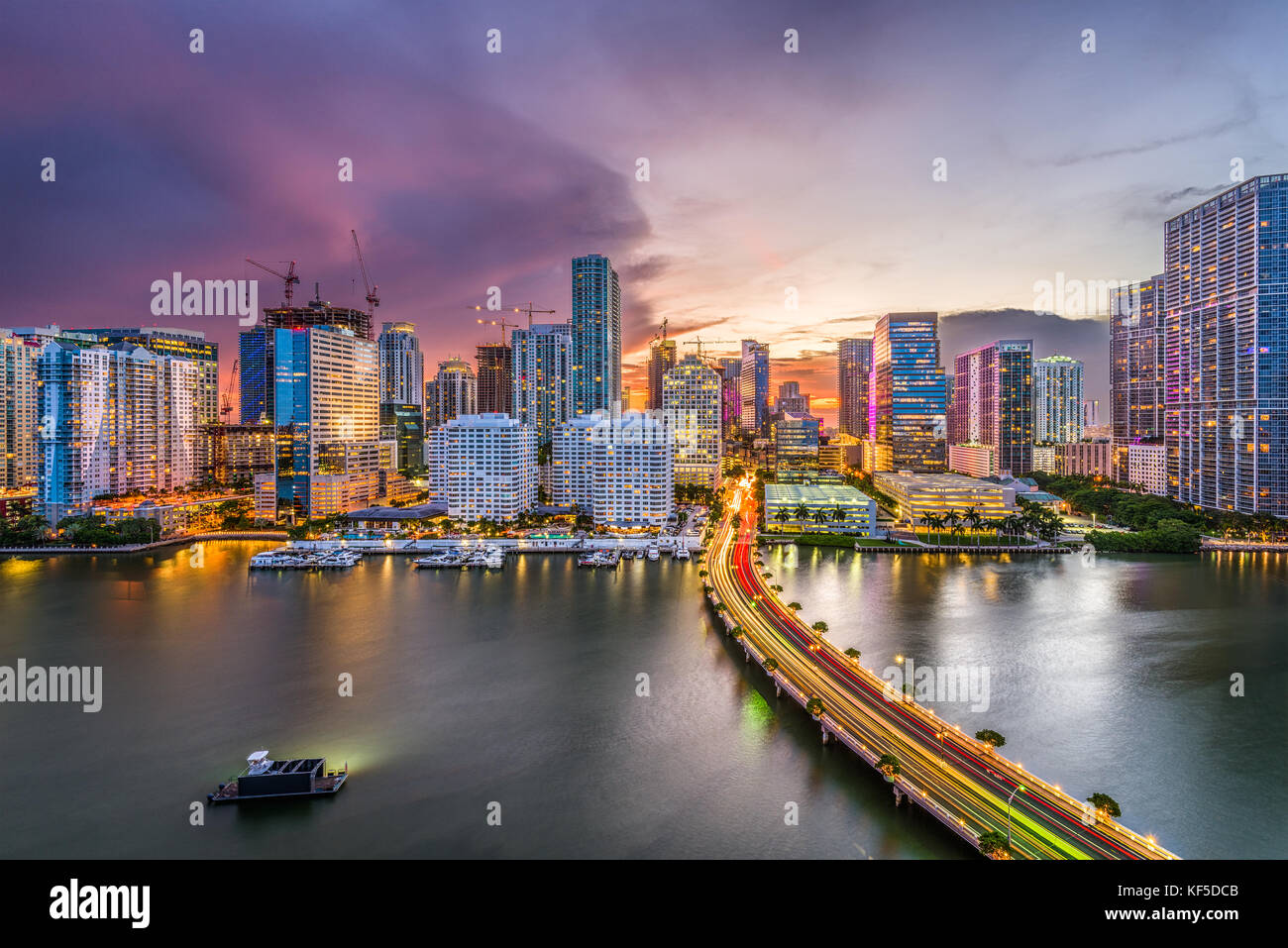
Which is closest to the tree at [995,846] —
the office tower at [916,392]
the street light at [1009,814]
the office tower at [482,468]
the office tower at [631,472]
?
the street light at [1009,814]

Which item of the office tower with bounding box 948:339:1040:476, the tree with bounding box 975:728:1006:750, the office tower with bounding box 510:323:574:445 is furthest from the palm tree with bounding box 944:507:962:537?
the office tower with bounding box 510:323:574:445

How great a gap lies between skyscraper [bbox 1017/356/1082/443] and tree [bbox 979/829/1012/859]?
72191 mm

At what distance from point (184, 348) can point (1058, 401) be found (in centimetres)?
8495

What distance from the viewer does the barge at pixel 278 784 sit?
30.9ft

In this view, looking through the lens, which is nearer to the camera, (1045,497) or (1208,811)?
(1208,811)

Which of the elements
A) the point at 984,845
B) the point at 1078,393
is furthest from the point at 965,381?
the point at 984,845

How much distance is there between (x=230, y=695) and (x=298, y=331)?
27512mm

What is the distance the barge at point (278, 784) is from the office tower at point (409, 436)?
43.8m

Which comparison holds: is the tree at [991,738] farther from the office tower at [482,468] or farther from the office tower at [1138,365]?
the office tower at [1138,365]

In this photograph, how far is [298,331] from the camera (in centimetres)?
3547

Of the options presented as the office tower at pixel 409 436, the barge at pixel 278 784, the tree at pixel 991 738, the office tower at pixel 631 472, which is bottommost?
the barge at pixel 278 784

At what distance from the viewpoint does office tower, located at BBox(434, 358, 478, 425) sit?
75812mm

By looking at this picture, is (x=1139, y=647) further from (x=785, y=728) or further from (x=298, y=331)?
(x=298, y=331)

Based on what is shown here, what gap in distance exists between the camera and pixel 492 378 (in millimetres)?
77062
